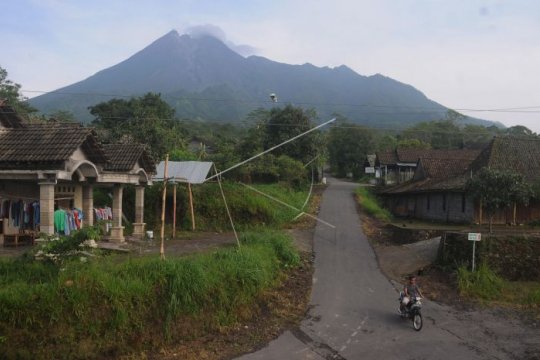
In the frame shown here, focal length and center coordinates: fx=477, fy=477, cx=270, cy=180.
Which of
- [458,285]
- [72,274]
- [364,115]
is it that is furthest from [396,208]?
[364,115]

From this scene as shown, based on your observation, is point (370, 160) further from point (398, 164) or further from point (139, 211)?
point (139, 211)

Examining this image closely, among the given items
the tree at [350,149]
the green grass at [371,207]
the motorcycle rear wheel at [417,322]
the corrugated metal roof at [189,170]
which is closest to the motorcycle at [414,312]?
the motorcycle rear wheel at [417,322]

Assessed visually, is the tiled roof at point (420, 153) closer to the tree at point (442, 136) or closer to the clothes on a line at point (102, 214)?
the tree at point (442, 136)

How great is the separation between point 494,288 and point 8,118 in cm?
1847

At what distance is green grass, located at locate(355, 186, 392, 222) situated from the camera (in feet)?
108

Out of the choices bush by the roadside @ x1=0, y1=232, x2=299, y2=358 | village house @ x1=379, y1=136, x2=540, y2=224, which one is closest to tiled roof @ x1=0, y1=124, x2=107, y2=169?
bush by the roadside @ x1=0, y1=232, x2=299, y2=358

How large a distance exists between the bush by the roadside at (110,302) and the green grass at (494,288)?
8.24 m

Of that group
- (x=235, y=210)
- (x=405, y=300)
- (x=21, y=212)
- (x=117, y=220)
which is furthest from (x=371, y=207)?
(x=21, y=212)

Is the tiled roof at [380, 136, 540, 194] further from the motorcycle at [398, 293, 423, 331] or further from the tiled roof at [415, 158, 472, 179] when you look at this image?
the motorcycle at [398, 293, 423, 331]

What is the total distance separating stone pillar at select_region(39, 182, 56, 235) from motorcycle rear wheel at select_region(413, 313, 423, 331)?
36.7 ft

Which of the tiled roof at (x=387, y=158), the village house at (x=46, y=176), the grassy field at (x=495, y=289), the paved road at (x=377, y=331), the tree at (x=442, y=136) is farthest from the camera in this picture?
the tree at (x=442, y=136)

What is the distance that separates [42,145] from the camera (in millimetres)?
15406

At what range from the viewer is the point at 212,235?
23.9m

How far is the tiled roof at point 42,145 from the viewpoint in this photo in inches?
587
